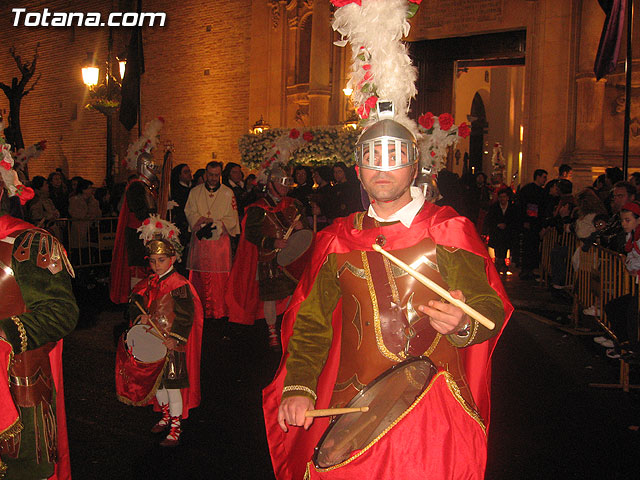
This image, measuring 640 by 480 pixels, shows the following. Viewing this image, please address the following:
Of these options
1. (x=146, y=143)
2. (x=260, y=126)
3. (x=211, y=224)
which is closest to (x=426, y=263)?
(x=211, y=224)

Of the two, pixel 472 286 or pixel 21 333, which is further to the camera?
pixel 21 333

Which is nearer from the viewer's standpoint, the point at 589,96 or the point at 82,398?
the point at 82,398

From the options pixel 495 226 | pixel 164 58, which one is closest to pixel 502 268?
pixel 495 226

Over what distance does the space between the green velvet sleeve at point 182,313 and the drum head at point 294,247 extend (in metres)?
2.50

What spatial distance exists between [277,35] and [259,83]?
4.93 ft

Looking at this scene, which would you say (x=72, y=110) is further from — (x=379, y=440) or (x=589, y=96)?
(x=379, y=440)

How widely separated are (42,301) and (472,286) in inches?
70.0

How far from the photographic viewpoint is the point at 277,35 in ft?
62.7

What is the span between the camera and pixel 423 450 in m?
2.25

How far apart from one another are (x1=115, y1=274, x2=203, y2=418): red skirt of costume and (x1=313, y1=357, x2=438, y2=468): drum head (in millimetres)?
2875

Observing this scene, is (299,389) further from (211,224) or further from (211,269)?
(211,269)

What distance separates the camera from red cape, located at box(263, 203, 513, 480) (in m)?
2.58

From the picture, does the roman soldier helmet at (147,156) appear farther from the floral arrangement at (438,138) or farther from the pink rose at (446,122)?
the pink rose at (446,122)

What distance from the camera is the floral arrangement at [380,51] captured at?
282cm
